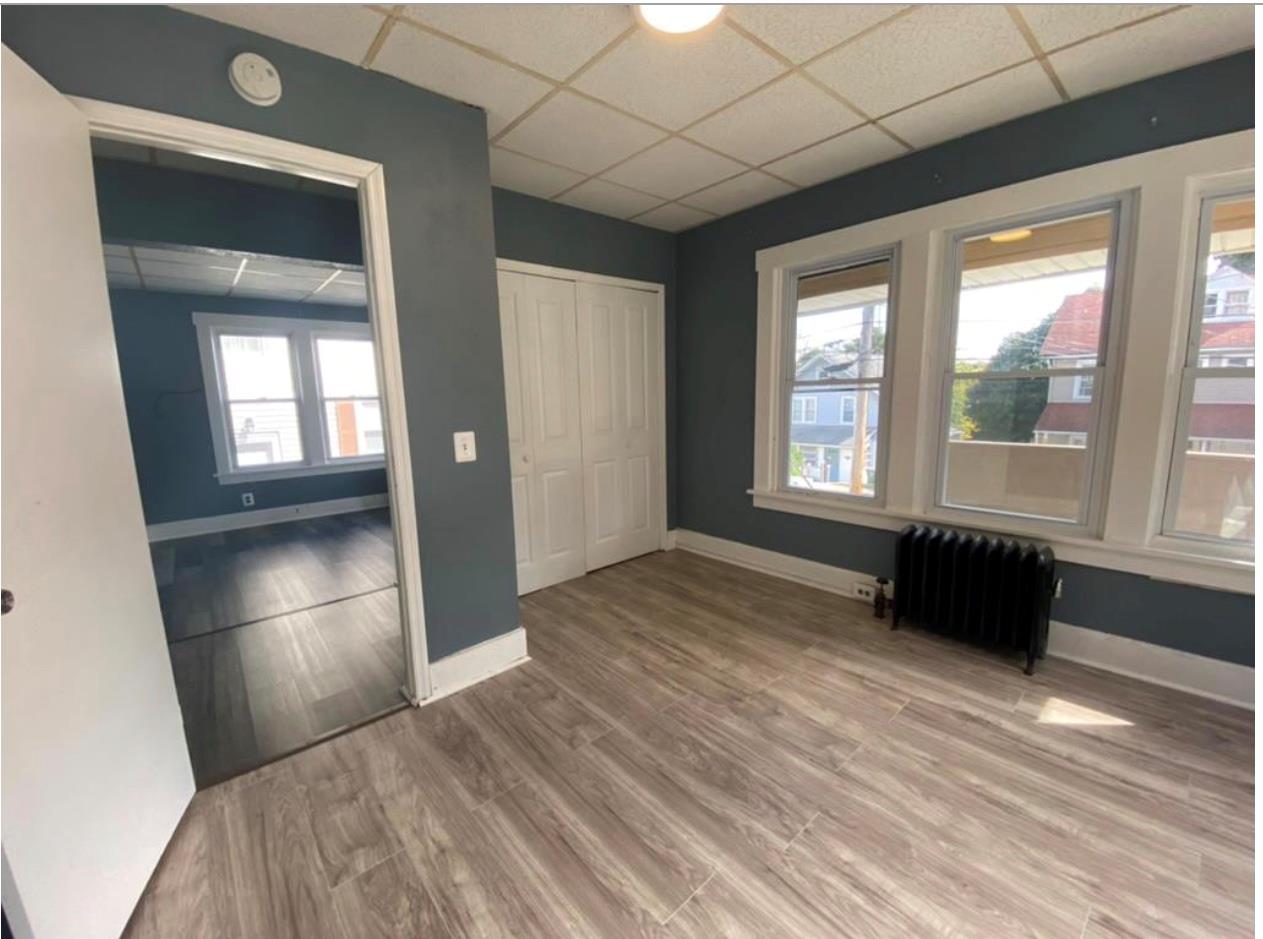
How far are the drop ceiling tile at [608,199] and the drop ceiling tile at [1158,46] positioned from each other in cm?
204

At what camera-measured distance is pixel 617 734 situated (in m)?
2.00

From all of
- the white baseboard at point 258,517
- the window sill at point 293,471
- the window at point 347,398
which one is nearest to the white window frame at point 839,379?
the white baseboard at point 258,517

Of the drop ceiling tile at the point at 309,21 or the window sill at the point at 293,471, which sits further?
the window sill at the point at 293,471

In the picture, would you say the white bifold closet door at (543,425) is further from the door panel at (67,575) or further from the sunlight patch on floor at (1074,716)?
the sunlight patch on floor at (1074,716)

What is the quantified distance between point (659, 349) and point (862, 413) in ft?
5.33

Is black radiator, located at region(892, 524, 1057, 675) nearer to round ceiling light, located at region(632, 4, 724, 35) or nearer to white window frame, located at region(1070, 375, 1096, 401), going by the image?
white window frame, located at region(1070, 375, 1096, 401)

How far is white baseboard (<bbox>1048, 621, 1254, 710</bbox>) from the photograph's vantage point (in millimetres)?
2051

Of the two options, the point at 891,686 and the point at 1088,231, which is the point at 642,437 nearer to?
the point at 891,686

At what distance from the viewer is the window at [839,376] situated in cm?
303

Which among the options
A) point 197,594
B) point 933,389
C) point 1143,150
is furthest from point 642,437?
point 197,594

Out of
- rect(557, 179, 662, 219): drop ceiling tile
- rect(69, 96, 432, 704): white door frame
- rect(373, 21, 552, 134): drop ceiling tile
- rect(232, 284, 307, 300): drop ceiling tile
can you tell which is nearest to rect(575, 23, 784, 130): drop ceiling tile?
rect(373, 21, 552, 134): drop ceiling tile

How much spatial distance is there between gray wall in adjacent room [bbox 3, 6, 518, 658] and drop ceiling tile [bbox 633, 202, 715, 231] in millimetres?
1565

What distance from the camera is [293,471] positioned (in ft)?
19.6

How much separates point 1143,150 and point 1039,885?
276 cm
